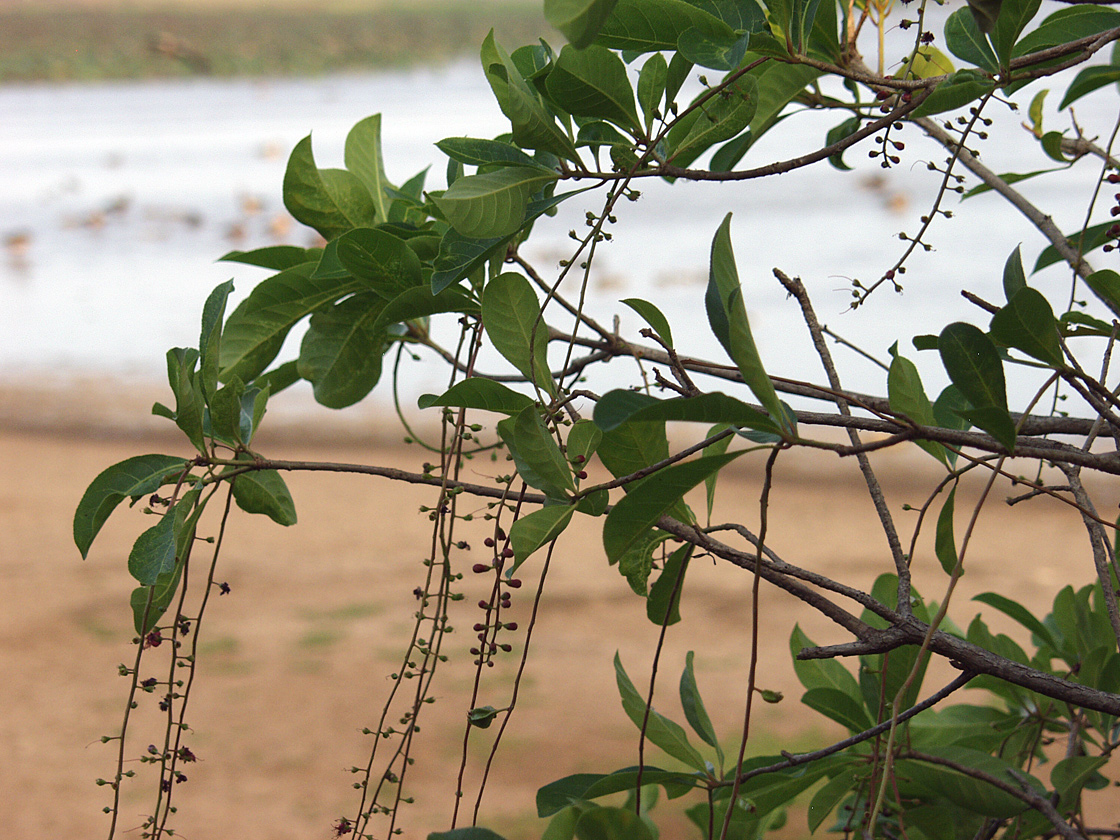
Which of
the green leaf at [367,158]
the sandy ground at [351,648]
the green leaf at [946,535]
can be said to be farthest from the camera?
the sandy ground at [351,648]

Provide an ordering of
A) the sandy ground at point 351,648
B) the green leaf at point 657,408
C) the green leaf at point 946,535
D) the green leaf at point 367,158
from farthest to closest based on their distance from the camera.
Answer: the sandy ground at point 351,648
the green leaf at point 367,158
the green leaf at point 946,535
the green leaf at point 657,408

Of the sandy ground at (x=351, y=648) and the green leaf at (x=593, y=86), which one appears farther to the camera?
the sandy ground at (x=351, y=648)

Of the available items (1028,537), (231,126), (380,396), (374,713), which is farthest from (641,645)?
(231,126)

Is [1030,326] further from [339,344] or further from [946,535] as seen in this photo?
[339,344]

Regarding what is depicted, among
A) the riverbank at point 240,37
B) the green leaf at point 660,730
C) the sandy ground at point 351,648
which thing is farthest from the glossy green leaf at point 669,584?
the riverbank at point 240,37

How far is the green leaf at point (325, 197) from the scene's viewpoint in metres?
0.35

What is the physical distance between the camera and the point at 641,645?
1.01m

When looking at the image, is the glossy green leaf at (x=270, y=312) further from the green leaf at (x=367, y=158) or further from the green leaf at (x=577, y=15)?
the green leaf at (x=577, y=15)

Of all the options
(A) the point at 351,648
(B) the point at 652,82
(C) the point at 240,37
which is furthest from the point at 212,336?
(C) the point at 240,37

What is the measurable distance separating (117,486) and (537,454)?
6.4 inches

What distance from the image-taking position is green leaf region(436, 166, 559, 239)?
0.78 ft

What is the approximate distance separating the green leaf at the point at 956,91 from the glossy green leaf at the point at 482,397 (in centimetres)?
13

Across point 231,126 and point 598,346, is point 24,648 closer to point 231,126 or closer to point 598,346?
point 598,346

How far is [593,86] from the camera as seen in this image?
0.25m
